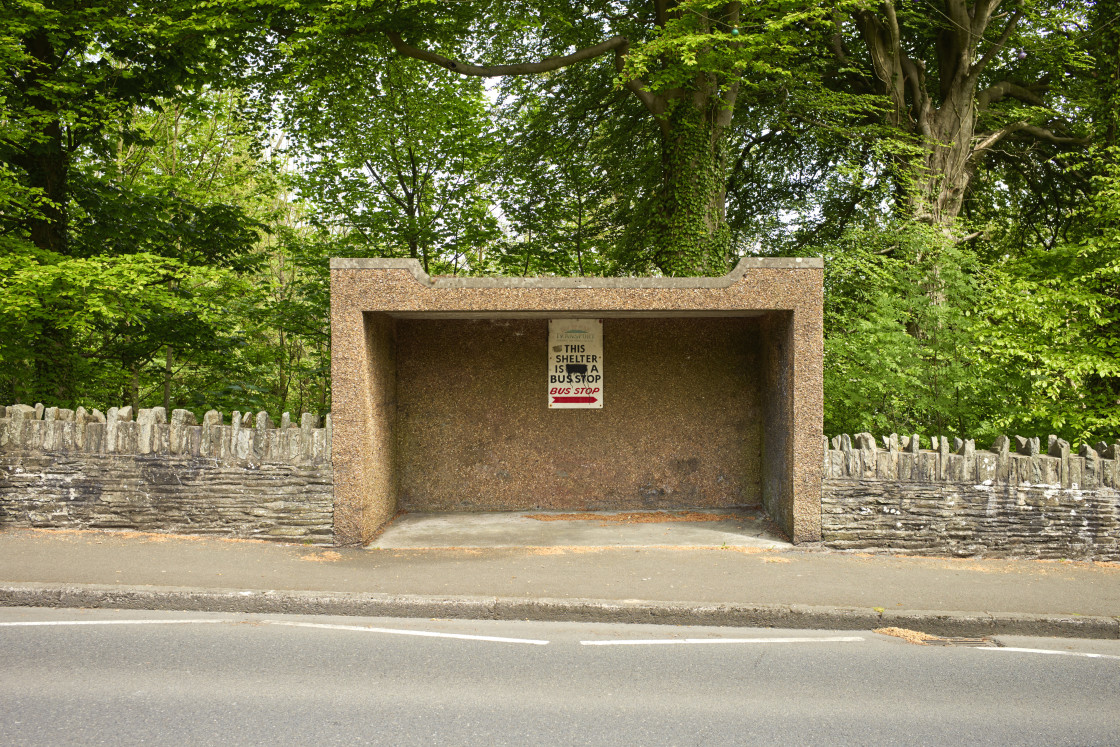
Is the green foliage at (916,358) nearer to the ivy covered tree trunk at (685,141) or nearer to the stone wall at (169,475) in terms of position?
the ivy covered tree trunk at (685,141)

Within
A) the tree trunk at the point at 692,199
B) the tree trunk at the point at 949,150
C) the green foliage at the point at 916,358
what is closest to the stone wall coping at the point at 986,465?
the green foliage at the point at 916,358

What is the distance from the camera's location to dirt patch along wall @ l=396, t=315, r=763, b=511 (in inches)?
392

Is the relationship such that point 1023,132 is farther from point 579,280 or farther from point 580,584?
point 580,584

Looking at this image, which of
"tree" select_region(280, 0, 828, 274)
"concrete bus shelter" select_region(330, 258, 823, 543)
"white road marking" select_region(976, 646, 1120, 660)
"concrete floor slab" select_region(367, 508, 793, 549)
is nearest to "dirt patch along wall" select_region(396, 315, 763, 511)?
"concrete bus shelter" select_region(330, 258, 823, 543)

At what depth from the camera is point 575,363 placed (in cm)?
995

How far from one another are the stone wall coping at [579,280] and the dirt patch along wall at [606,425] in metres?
1.65

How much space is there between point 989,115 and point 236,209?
56.1ft

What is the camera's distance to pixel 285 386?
21656 millimetres

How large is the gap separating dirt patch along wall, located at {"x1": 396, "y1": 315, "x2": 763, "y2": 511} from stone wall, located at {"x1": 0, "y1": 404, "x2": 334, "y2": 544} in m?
1.78

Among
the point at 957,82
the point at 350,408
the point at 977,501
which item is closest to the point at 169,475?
the point at 350,408

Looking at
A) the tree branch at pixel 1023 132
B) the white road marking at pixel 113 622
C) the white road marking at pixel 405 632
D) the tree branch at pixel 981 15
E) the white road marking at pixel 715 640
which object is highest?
the tree branch at pixel 981 15

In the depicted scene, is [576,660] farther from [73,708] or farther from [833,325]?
[833,325]

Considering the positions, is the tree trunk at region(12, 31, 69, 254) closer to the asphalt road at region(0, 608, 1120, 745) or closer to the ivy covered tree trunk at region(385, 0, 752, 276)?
the ivy covered tree trunk at region(385, 0, 752, 276)

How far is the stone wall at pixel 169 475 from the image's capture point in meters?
8.38
